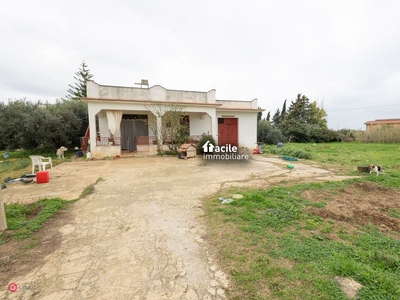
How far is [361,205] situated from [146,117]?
11.8 meters

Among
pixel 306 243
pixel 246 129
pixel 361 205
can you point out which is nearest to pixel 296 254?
pixel 306 243

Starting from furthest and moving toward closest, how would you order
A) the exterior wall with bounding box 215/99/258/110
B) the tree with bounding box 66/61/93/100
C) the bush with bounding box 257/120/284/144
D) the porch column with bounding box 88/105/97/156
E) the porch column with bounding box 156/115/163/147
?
the tree with bounding box 66/61/93/100 → the bush with bounding box 257/120/284/144 → the exterior wall with bounding box 215/99/258/110 → the porch column with bounding box 156/115/163/147 → the porch column with bounding box 88/105/97/156

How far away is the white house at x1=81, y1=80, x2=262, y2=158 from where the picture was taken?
9914 millimetres

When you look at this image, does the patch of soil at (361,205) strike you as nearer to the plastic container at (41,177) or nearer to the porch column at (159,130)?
the plastic container at (41,177)

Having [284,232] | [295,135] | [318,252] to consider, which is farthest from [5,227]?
[295,135]

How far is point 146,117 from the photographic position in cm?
1241

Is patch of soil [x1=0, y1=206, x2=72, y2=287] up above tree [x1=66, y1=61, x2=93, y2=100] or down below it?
below

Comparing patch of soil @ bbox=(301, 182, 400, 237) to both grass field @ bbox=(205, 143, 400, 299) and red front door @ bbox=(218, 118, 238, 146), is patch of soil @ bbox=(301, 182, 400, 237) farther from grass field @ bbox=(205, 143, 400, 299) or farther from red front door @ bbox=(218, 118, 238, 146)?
red front door @ bbox=(218, 118, 238, 146)

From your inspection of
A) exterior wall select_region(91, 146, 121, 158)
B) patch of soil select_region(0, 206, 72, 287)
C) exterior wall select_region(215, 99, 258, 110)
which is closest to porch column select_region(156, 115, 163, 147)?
exterior wall select_region(91, 146, 121, 158)

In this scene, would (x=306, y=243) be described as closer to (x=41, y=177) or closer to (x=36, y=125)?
(x=41, y=177)

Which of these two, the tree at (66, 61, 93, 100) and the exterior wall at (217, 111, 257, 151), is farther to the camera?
the tree at (66, 61, 93, 100)

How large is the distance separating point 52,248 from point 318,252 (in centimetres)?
326

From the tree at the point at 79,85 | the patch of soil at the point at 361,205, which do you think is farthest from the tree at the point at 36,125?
the tree at the point at 79,85

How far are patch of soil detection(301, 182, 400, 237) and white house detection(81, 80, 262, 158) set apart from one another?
28.1 feet
